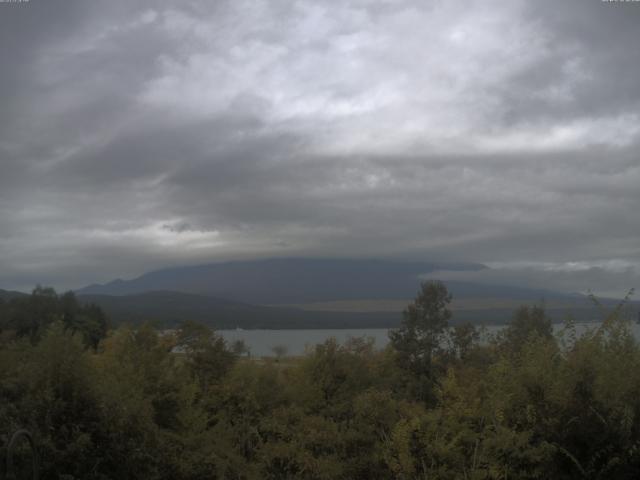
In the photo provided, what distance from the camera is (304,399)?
55.8 ft

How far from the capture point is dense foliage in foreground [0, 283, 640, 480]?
31.1 feet

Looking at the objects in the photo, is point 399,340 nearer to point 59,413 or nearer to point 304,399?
point 304,399

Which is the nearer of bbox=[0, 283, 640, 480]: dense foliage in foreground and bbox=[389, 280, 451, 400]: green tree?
bbox=[0, 283, 640, 480]: dense foliage in foreground

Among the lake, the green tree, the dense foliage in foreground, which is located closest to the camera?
A: the dense foliage in foreground

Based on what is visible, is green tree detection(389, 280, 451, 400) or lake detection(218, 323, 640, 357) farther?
green tree detection(389, 280, 451, 400)

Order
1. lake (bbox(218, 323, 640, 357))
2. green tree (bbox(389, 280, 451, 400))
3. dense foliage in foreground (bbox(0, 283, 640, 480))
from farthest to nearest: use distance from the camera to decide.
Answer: green tree (bbox(389, 280, 451, 400)) → lake (bbox(218, 323, 640, 357)) → dense foliage in foreground (bbox(0, 283, 640, 480))

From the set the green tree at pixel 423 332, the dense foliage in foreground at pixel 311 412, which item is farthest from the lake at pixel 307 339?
the green tree at pixel 423 332

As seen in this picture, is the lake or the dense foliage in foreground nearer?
the dense foliage in foreground

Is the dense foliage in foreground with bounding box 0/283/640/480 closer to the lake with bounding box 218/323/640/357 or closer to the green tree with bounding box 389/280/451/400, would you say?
the lake with bounding box 218/323/640/357

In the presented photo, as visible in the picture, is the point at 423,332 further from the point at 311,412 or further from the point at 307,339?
the point at 307,339

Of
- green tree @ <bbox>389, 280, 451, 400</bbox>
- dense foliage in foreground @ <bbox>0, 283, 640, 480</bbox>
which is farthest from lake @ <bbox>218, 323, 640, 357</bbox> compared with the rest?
green tree @ <bbox>389, 280, 451, 400</bbox>

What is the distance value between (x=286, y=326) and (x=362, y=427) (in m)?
90.2

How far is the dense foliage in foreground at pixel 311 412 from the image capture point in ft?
31.1

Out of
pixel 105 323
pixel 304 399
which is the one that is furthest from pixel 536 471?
pixel 105 323
